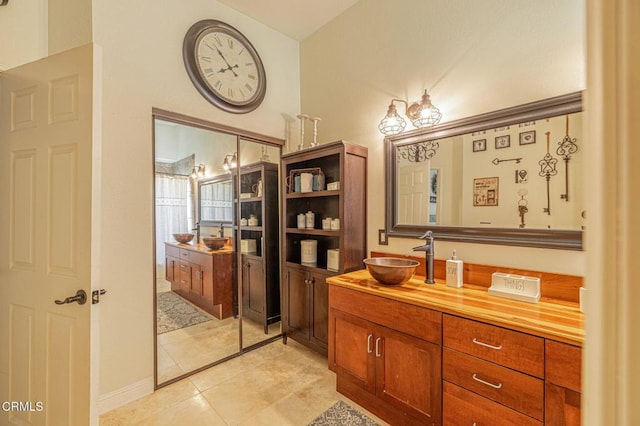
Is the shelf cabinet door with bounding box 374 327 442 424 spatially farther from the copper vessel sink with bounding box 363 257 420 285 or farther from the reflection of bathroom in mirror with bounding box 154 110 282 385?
the reflection of bathroom in mirror with bounding box 154 110 282 385

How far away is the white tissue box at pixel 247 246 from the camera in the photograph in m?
2.85

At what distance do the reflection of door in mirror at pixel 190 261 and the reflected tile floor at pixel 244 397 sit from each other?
0.19 metres

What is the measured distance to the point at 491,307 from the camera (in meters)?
1.47

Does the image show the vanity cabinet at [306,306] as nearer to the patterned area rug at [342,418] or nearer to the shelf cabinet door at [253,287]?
the shelf cabinet door at [253,287]

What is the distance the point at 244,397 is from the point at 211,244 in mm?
1298

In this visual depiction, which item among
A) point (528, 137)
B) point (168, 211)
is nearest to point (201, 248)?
point (168, 211)

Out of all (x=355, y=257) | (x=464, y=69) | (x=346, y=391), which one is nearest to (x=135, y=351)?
(x=346, y=391)

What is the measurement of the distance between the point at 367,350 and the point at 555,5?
2.40m

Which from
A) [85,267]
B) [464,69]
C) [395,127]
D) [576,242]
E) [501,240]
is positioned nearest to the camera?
[85,267]

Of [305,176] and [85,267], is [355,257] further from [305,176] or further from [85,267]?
[85,267]

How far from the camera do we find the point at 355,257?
2.47m

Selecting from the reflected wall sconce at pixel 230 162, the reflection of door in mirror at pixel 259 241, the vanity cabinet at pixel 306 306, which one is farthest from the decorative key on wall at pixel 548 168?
the reflected wall sconce at pixel 230 162

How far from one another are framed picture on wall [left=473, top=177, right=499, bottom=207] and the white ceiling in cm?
207

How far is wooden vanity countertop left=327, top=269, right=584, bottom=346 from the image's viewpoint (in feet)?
4.01
